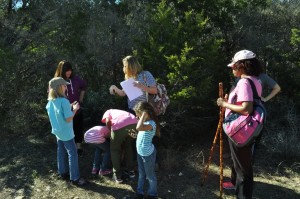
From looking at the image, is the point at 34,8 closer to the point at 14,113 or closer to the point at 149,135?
the point at 14,113

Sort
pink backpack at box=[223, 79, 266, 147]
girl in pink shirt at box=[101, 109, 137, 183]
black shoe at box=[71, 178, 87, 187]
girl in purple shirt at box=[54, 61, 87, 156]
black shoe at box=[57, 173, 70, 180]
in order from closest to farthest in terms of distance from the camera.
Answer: pink backpack at box=[223, 79, 266, 147] → girl in pink shirt at box=[101, 109, 137, 183] → black shoe at box=[71, 178, 87, 187] → black shoe at box=[57, 173, 70, 180] → girl in purple shirt at box=[54, 61, 87, 156]

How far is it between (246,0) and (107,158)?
16.7ft

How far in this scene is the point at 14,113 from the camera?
24.5 feet

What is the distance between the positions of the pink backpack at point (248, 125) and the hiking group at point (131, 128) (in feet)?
0.39

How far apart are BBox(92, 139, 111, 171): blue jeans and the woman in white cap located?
78.9 inches

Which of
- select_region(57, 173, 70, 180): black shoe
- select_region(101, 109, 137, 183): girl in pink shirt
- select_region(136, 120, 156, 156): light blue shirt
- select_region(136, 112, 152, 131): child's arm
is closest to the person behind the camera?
select_region(136, 112, 152, 131): child's arm

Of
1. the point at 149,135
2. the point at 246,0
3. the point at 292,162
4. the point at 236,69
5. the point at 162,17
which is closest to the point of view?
the point at 236,69

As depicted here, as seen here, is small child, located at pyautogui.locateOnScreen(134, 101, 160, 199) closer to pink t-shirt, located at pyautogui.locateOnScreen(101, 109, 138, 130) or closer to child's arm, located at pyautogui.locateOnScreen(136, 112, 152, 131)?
child's arm, located at pyautogui.locateOnScreen(136, 112, 152, 131)

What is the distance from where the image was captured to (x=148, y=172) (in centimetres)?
486

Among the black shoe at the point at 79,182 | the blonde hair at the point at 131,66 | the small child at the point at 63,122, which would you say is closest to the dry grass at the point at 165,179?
the black shoe at the point at 79,182

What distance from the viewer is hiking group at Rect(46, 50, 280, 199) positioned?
171 inches

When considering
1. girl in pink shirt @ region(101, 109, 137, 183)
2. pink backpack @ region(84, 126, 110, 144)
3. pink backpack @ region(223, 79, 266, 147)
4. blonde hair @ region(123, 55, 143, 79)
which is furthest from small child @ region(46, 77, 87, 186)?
pink backpack @ region(223, 79, 266, 147)

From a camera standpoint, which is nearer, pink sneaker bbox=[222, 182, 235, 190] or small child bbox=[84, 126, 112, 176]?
pink sneaker bbox=[222, 182, 235, 190]

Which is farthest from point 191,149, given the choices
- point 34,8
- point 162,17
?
point 34,8
